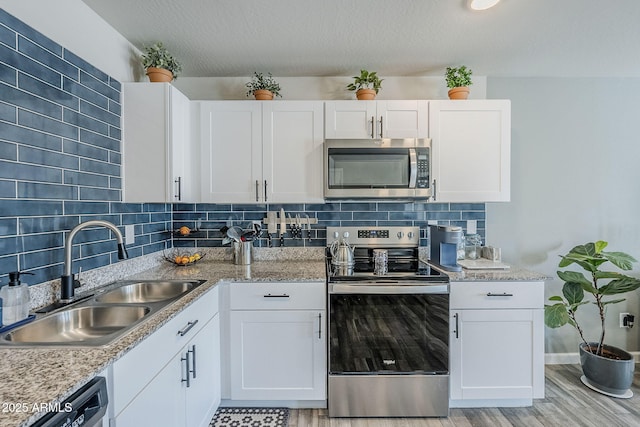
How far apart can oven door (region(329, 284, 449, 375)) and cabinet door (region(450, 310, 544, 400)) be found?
0.44 feet

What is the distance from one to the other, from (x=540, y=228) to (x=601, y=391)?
3.95 feet

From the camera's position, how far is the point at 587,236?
2.64 metres

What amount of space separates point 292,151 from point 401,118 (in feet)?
2.70

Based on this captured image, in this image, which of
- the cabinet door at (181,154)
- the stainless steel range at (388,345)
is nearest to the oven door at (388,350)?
the stainless steel range at (388,345)

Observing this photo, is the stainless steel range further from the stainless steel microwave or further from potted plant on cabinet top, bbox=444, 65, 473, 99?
potted plant on cabinet top, bbox=444, 65, 473, 99

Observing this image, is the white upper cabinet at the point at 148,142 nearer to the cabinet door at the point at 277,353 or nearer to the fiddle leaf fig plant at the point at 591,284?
the cabinet door at the point at 277,353

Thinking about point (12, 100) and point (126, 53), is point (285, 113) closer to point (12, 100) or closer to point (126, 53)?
point (126, 53)

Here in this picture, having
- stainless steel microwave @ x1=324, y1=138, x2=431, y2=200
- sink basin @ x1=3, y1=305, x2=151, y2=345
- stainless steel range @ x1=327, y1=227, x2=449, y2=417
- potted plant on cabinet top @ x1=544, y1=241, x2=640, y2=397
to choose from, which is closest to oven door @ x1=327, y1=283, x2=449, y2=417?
stainless steel range @ x1=327, y1=227, x2=449, y2=417

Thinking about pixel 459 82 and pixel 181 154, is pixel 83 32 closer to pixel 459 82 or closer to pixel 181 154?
pixel 181 154

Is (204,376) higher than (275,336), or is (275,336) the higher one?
(275,336)

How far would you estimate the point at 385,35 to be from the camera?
6.48ft

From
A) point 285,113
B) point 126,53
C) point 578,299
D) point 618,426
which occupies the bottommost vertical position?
point 618,426

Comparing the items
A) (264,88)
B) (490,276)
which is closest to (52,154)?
(264,88)

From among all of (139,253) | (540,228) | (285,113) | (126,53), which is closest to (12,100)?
(126,53)
